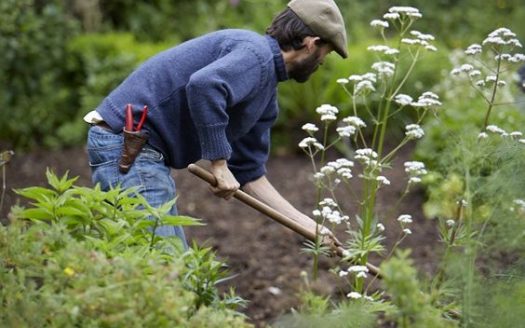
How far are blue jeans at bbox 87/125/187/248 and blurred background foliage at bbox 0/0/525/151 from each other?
4741 mm

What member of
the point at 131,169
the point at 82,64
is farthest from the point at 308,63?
the point at 82,64

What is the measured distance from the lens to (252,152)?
4355 millimetres

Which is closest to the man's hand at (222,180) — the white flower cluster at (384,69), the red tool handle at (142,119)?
the red tool handle at (142,119)

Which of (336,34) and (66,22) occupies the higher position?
(336,34)

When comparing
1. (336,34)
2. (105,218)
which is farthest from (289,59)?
(105,218)

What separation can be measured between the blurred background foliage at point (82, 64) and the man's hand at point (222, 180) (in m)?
4.88

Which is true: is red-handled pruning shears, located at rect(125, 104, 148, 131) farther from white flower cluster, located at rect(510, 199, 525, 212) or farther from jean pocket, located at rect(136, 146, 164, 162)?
white flower cluster, located at rect(510, 199, 525, 212)

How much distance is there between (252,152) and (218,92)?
2.71 ft

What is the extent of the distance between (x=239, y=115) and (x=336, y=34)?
0.53m

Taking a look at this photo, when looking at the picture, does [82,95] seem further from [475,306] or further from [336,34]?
[475,306]

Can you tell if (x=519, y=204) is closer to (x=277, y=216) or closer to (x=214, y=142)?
(x=277, y=216)

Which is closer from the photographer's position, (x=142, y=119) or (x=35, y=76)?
(x=142, y=119)

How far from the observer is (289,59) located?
3930 millimetres

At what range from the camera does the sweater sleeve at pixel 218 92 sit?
140 inches
